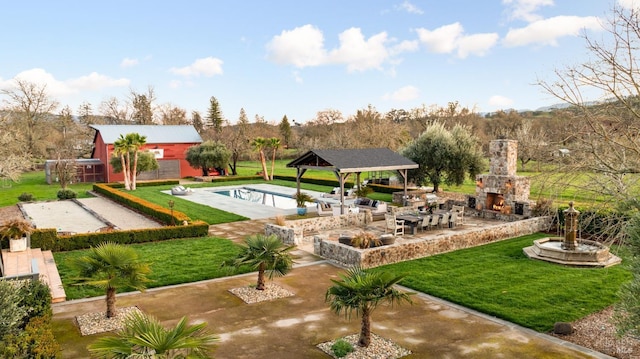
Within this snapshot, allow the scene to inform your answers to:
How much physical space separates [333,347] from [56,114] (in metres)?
70.5

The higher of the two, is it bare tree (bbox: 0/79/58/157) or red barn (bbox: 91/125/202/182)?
bare tree (bbox: 0/79/58/157)

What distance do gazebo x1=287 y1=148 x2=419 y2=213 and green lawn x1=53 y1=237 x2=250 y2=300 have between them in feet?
21.6

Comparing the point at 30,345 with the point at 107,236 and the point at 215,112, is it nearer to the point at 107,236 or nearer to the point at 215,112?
the point at 107,236

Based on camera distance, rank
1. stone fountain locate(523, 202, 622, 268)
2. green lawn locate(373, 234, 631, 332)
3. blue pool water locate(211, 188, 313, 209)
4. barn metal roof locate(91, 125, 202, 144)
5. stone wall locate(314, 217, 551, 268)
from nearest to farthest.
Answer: green lawn locate(373, 234, 631, 332) < stone wall locate(314, 217, 551, 268) < stone fountain locate(523, 202, 622, 268) < blue pool water locate(211, 188, 313, 209) < barn metal roof locate(91, 125, 202, 144)

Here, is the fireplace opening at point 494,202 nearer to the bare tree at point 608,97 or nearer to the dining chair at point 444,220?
the dining chair at point 444,220

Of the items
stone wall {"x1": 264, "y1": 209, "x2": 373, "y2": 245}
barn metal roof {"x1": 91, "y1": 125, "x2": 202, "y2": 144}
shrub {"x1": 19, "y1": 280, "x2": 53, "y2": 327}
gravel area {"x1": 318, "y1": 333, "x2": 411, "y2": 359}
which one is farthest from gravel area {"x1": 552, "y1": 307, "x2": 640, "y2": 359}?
barn metal roof {"x1": 91, "y1": 125, "x2": 202, "y2": 144}

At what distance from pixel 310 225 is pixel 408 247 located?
545 centimetres

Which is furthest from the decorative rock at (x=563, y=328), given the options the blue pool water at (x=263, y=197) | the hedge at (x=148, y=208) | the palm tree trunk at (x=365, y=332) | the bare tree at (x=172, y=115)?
the bare tree at (x=172, y=115)

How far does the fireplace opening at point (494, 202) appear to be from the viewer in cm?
2266

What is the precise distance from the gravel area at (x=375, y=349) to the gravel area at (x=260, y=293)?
2943 mm

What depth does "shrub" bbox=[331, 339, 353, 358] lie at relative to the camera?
802cm

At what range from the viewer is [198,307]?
10.7 m

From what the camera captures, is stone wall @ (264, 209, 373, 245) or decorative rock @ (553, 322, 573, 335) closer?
decorative rock @ (553, 322, 573, 335)

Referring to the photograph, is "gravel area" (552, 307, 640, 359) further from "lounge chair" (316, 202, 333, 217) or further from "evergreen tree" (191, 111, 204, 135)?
"evergreen tree" (191, 111, 204, 135)
